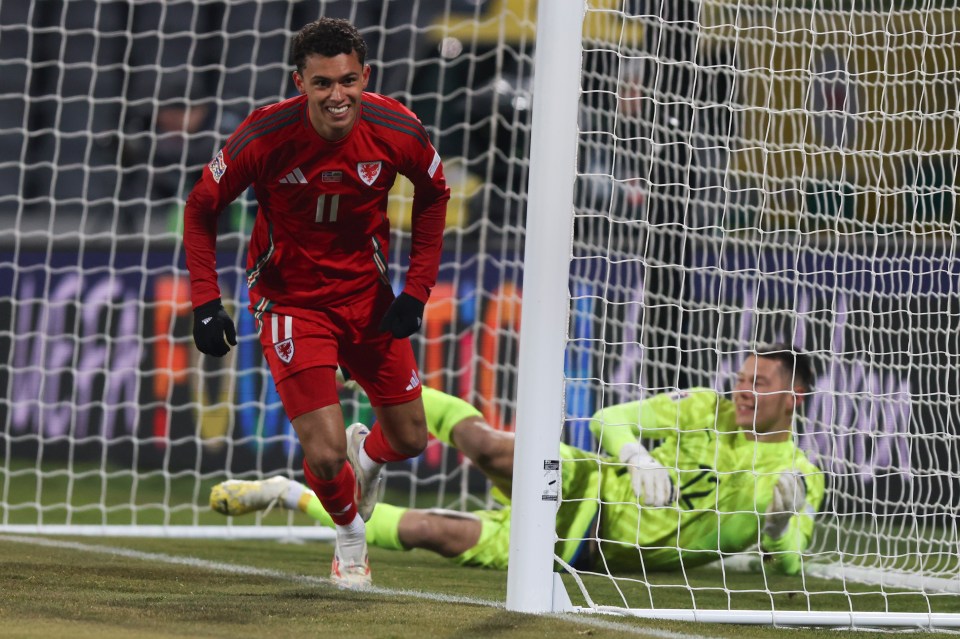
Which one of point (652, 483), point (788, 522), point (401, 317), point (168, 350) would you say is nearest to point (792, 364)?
point (788, 522)

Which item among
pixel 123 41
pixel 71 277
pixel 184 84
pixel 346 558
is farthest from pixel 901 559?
pixel 123 41

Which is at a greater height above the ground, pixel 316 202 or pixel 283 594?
pixel 316 202

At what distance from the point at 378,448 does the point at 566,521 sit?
35.4 inches

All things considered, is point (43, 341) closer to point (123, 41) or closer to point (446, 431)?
point (123, 41)

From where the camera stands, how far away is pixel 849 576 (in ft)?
18.5

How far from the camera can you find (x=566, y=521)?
17.2 feet

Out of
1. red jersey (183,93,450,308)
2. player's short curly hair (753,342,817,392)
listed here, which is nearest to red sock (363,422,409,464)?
red jersey (183,93,450,308)

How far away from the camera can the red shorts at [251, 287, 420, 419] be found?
4105mm

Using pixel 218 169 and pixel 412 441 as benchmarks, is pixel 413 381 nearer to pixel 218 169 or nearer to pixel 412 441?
pixel 412 441

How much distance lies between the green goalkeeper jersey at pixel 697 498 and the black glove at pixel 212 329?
176 centimetres

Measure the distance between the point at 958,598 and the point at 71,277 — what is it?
18.0 feet

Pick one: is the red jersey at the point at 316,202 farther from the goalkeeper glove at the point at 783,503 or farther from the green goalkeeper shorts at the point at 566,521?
the goalkeeper glove at the point at 783,503

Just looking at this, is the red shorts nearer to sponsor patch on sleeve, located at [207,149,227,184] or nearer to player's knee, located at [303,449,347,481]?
player's knee, located at [303,449,347,481]

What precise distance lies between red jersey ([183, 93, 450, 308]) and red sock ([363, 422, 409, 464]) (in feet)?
2.17
